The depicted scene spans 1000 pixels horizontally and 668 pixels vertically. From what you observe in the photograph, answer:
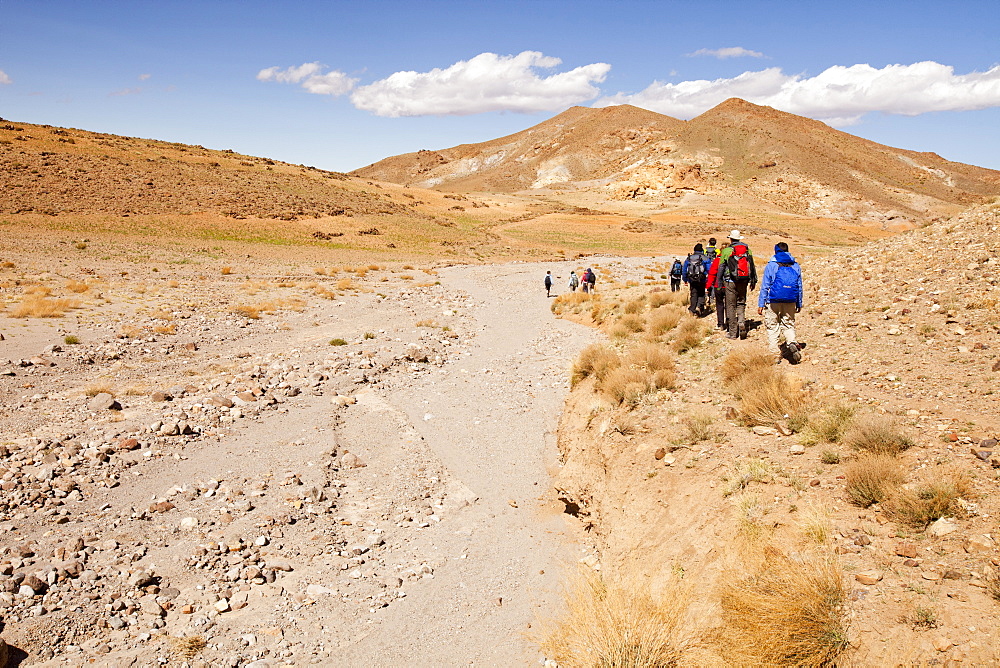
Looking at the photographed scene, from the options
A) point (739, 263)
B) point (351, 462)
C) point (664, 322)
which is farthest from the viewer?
point (664, 322)

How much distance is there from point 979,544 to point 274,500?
8.72 meters

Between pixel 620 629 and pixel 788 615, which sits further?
pixel 620 629

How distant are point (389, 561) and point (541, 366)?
31.2 ft

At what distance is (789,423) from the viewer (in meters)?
7.98

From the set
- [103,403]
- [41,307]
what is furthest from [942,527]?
[41,307]

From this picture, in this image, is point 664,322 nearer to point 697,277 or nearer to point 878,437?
point 697,277

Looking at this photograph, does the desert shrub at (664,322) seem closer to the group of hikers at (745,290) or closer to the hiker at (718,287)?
the group of hikers at (745,290)

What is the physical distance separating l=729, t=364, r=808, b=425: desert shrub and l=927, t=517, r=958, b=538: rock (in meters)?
3.04

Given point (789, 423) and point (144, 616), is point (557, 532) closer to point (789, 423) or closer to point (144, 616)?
point (789, 423)

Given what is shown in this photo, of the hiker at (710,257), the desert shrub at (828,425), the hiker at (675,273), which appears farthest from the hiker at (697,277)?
the desert shrub at (828,425)

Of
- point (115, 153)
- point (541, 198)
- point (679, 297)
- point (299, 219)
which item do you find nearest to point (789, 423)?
point (679, 297)

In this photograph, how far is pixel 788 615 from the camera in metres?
4.61

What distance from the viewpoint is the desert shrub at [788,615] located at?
14.6 ft

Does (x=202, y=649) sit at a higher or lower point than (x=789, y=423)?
lower
